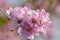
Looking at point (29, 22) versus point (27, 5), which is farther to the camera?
point (27, 5)

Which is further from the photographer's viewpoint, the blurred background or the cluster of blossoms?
the blurred background

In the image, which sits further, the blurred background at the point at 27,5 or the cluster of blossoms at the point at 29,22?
A: the blurred background at the point at 27,5

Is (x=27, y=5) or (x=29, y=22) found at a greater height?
(x=27, y=5)

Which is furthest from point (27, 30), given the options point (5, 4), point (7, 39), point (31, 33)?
point (5, 4)

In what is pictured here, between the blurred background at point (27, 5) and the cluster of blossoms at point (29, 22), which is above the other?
the blurred background at point (27, 5)

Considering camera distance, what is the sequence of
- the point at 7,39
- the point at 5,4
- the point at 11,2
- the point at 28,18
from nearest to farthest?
the point at 28,18 < the point at 7,39 < the point at 11,2 < the point at 5,4

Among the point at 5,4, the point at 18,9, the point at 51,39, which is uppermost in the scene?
the point at 5,4

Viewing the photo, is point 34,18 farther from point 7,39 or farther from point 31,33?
point 7,39

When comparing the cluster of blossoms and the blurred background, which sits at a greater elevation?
the blurred background
